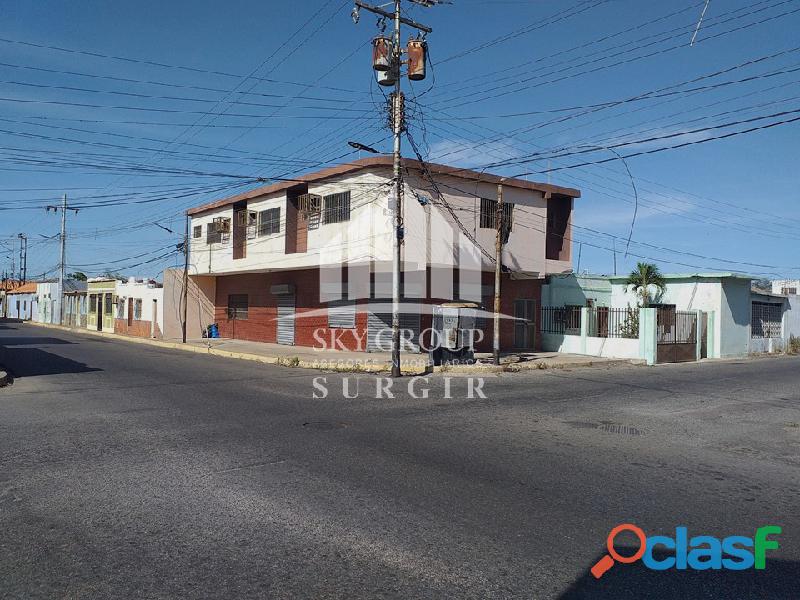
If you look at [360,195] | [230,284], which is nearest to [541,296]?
[360,195]

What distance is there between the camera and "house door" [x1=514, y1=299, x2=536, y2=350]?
87.7ft

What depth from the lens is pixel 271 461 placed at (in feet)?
23.9

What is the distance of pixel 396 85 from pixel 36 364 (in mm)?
13815

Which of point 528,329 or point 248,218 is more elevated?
point 248,218

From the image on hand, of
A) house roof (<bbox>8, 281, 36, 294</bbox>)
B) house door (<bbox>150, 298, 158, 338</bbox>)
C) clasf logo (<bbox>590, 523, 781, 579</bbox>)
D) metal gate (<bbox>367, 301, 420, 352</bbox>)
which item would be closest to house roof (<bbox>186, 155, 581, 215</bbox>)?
metal gate (<bbox>367, 301, 420, 352</bbox>)

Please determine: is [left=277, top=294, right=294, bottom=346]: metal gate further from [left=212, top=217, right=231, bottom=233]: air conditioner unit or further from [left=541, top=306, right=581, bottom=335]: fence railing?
[left=541, top=306, right=581, bottom=335]: fence railing

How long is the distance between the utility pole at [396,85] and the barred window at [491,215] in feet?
22.4

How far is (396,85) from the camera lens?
58.7 feet

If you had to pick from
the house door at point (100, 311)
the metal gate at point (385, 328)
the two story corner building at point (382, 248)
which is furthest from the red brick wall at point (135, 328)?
the metal gate at point (385, 328)

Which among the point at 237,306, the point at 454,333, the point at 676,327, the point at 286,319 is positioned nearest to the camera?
the point at 454,333

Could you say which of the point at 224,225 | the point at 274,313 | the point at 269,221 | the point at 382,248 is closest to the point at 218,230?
the point at 224,225

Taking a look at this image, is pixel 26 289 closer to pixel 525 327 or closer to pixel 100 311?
pixel 100 311

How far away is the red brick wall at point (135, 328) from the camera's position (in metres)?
36.4

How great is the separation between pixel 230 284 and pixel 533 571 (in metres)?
31.2
